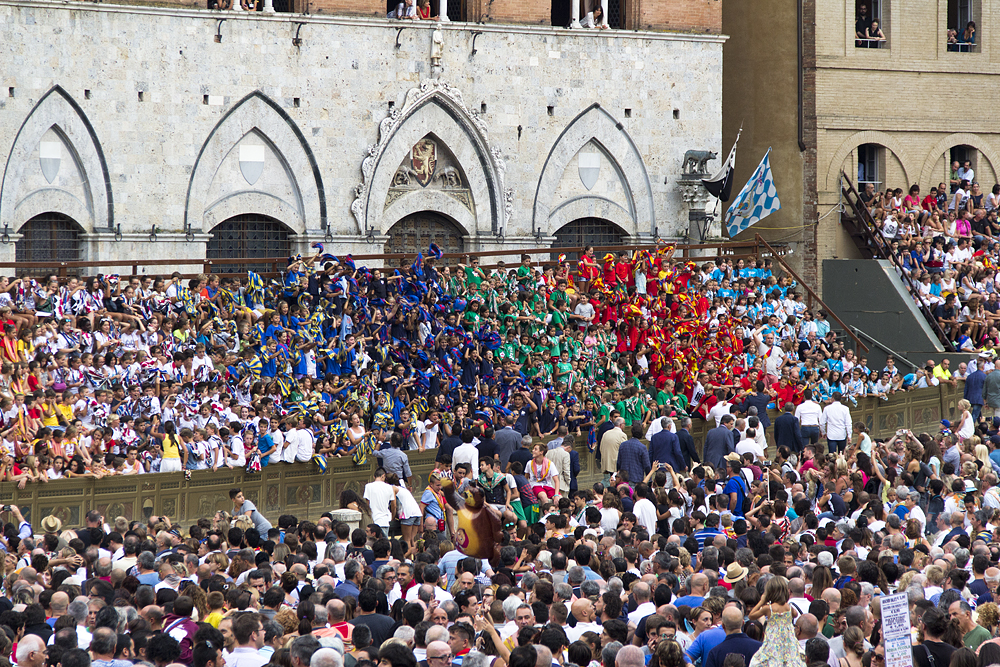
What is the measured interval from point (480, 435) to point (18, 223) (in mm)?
11326

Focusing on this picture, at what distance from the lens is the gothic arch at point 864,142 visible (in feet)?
114

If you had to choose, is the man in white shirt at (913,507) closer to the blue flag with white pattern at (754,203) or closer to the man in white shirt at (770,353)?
the man in white shirt at (770,353)

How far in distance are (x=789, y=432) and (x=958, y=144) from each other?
16.5 m

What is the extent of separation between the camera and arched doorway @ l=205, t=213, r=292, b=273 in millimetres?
28547

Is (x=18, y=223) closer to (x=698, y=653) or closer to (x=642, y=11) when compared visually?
(x=642, y=11)

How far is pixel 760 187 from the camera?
3162 centimetres

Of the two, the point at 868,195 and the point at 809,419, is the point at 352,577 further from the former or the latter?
the point at 868,195

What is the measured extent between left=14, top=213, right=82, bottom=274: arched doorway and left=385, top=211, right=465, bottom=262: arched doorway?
6484 mm

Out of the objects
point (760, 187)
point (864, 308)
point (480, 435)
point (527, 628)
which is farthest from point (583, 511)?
point (864, 308)

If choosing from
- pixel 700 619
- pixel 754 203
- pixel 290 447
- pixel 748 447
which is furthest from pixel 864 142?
pixel 700 619

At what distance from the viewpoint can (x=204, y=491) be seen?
19.5 meters

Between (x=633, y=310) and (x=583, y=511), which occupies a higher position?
(x=633, y=310)

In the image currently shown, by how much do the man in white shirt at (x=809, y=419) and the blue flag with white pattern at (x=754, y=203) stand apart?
8527 millimetres

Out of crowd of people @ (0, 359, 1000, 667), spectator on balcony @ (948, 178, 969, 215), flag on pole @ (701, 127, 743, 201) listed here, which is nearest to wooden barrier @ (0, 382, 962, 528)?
crowd of people @ (0, 359, 1000, 667)
